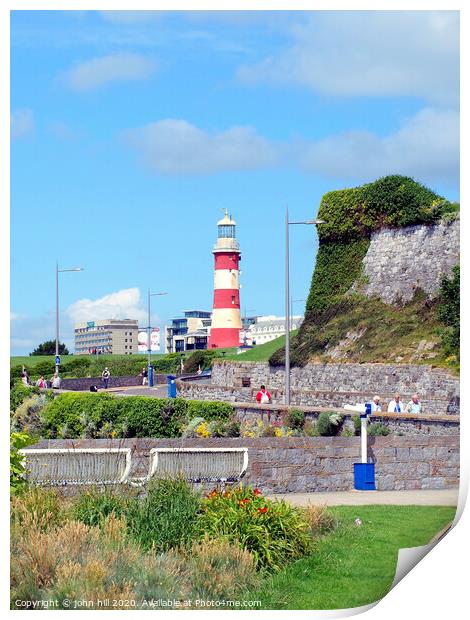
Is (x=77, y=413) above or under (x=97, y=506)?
above

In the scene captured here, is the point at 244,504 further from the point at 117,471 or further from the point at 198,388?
the point at 198,388

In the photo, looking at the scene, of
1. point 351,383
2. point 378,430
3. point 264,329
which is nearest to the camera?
point 378,430

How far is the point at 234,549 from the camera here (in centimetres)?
946

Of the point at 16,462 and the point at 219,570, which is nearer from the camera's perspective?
the point at 219,570

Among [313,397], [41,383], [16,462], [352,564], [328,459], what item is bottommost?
[352,564]

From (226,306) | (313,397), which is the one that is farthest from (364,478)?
(226,306)

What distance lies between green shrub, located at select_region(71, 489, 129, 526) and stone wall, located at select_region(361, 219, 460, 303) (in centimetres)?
1783

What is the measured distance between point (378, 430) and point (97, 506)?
738 cm

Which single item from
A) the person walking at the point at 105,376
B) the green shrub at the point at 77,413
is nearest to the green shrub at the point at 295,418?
the green shrub at the point at 77,413

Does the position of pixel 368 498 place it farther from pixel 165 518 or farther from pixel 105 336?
pixel 105 336

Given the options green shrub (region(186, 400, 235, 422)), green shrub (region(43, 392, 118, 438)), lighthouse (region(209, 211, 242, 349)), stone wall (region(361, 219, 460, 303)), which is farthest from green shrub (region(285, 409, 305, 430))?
lighthouse (region(209, 211, 242, 349))

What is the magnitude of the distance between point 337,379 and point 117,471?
68.0 ft

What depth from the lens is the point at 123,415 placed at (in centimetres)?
2453
